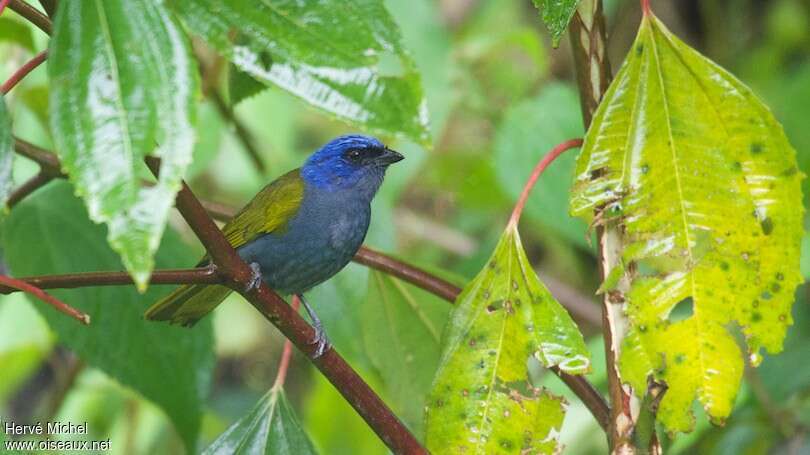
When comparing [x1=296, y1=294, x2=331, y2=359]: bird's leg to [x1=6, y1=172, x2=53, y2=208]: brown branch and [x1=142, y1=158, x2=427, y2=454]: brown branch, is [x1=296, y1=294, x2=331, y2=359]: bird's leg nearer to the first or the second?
[x1=142, y1=158, x2=427, y2=454]: brown branch

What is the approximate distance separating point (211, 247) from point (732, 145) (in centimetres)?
100

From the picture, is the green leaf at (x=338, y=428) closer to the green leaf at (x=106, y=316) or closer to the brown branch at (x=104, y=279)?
the green leaf at (x=106, y=316)

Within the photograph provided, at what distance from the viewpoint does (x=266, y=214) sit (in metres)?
3.02

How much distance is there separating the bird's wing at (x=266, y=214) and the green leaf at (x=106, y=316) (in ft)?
0.57

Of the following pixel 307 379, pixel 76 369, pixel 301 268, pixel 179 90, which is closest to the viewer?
pixel 179 90

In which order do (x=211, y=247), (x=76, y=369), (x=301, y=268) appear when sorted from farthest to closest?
1. (x=76, y=369)
2. (x=301, y=268)
3. (x=211, y=247)

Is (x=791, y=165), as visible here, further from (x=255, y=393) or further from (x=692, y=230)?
(x=255, y=393)

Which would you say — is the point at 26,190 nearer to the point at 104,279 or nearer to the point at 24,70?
the point at 24,70

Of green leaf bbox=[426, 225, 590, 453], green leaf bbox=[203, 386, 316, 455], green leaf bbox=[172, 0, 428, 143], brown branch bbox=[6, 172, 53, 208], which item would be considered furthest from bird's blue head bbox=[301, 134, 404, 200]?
green leaf bbox=[172, 0, 428, 143]

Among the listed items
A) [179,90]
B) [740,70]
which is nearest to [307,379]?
[740,70]

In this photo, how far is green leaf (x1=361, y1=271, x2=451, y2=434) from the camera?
2711 millimetres

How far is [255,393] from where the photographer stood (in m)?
6.28

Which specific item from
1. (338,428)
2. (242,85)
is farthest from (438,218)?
(242,85)

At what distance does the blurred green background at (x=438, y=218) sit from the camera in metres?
3.13
